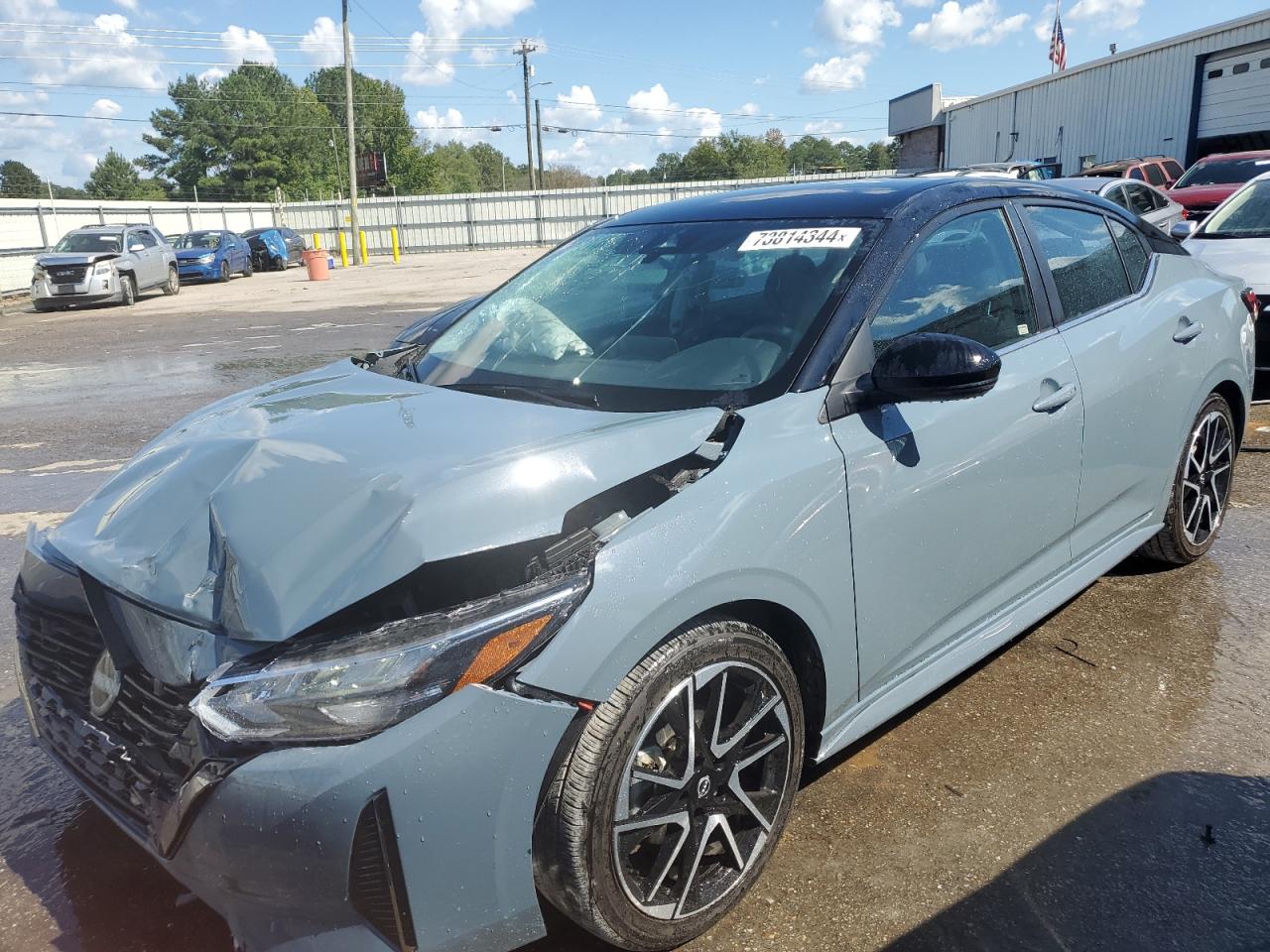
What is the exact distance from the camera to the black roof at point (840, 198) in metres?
2.96

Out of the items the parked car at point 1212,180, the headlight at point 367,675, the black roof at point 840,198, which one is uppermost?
the parked car at point 1212,180

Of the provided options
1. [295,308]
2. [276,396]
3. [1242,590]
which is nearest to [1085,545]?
[1242,590]

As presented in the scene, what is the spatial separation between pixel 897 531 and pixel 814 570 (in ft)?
1.13

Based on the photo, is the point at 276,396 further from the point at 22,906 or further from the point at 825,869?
the point at 825,869

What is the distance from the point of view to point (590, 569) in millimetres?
1882

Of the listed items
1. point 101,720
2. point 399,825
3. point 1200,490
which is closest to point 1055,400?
point 1200,490

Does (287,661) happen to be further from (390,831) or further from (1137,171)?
(1137,171)

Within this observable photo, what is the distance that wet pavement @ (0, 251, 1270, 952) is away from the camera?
2227 millimetres

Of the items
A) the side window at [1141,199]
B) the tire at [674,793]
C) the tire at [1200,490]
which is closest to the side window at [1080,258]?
the tire at [1200,490]

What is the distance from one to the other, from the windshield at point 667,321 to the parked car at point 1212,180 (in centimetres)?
1607

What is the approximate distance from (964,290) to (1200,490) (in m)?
1.90

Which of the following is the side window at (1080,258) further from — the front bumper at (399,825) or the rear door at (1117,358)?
the front bumper at (399,825)

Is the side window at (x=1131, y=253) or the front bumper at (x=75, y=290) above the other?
the side window at (x=1131, y=253)

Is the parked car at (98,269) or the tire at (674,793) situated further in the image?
the parked car at (98,269)
